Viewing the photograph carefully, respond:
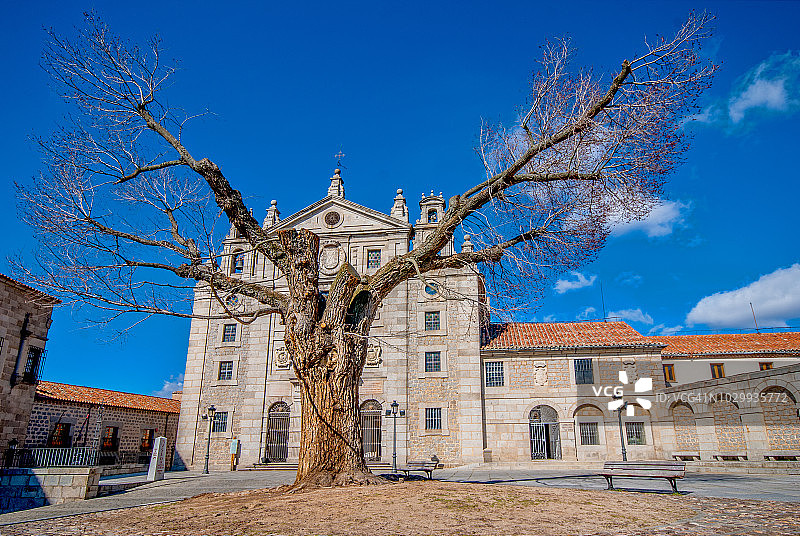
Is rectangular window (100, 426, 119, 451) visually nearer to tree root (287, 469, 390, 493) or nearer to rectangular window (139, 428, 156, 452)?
rectangular window (139, 428, 156, 452)

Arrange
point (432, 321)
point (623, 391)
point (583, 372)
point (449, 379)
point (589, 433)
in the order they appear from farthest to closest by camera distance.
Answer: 1. point (432, 321)
2. point (449, 379)
3. point (583, 372)
4. point (623, 391)
5. point (589, 433)

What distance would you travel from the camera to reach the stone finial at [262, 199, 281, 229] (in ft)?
98.6

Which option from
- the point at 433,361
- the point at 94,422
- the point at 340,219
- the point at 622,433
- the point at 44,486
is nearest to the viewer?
the point at 44,486

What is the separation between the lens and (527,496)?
26.7 feet

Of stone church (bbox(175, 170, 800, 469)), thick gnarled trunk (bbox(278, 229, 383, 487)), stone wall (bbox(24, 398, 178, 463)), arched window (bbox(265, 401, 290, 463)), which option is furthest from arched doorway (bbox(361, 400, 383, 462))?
thick gnarled trunk (bbox(278, 229, 383, 487))

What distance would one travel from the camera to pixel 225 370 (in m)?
27.9

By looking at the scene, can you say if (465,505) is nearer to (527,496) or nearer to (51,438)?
(527,496)

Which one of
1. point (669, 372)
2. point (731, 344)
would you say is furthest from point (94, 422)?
point (731, 344)

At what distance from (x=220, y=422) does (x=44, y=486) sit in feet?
44.3

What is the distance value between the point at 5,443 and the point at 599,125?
20427 mm

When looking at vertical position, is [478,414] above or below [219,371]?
below

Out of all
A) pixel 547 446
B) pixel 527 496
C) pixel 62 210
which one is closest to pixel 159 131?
pixel 62 210

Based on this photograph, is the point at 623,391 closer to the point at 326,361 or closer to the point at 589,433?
the point at 589,433

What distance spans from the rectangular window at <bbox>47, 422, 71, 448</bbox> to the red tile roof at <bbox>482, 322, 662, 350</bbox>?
61.9ft
